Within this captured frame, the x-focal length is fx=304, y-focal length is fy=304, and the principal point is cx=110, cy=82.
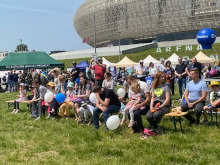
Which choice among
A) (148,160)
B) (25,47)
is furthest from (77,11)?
(148,160)

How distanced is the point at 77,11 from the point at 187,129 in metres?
111

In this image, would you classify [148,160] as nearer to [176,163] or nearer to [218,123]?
[176,163]

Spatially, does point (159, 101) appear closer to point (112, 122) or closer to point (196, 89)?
point (196, 89)

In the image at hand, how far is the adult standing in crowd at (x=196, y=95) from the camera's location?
25.1 feet

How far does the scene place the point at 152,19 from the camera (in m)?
80.1

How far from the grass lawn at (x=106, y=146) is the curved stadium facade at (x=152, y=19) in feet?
216

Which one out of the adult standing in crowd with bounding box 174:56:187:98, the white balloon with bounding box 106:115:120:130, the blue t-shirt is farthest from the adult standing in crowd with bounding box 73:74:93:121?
the adult standing in crowd with bounding box 174:56:187:98

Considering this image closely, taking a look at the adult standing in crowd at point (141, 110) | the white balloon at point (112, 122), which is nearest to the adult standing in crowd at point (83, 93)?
the adult standing in crowd at point (141, 110)

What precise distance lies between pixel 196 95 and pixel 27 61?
1646 cm

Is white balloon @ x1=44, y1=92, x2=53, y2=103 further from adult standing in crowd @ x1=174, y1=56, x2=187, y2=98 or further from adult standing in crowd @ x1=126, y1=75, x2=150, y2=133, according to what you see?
adult standing in crowd @ x1=174, y1=56, x2=187, y2=98

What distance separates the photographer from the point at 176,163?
17.2 ft

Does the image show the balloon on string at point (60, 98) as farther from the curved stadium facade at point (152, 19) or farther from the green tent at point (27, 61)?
the curved stadium facade at point (152, 19)

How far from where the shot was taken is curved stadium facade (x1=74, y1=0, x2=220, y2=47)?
73.0 metres

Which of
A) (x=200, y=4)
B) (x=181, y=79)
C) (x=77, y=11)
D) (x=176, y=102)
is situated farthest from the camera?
(x=77, y=11)
